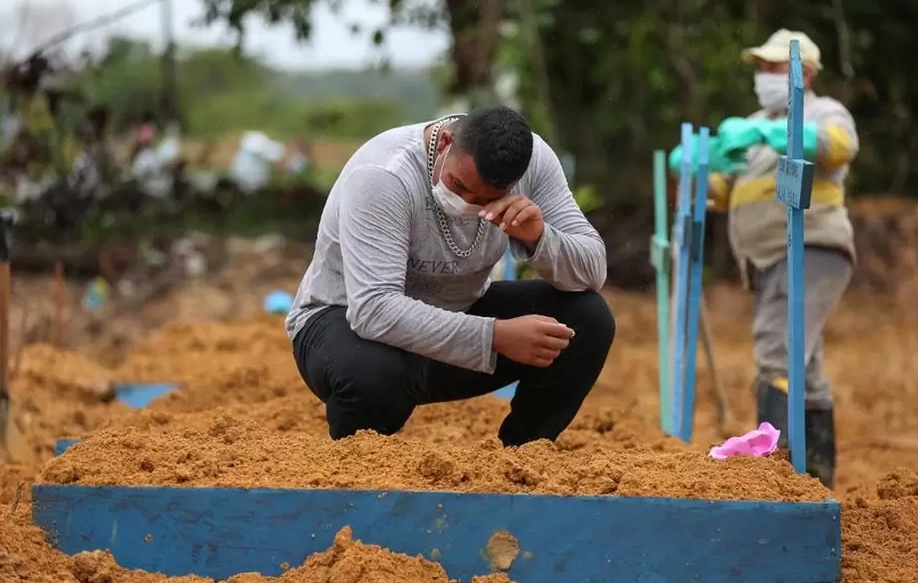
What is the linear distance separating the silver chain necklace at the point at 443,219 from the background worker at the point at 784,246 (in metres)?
1.36

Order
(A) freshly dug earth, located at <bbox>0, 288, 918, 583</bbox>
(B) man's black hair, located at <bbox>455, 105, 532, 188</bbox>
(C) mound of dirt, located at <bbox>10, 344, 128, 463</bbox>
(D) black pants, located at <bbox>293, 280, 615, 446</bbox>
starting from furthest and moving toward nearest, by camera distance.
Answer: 1. (C) mound of dirt, located at <bbox>10, 344, 128, 463</bbox>
2. (D) black pants, located at <bbox>293, 280, 615, 446</bbox>
3. (B) man's black hair, located at <bbox>455, 105, 532, 188</bbox>
4. (A) freshly dug earth, located at <bbox>0, 288, 918, 583</bbox>

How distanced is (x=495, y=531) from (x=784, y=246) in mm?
2391

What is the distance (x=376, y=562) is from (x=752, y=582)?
83cm

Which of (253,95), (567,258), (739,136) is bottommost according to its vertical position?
(253,95)

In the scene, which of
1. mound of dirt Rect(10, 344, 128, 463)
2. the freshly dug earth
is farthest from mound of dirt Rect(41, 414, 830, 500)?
mound of dirt Rect(10, 344, 128, 463)

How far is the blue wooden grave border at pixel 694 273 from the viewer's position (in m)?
5.04

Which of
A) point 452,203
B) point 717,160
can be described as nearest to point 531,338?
point 452,203

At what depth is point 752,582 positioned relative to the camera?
3449mm

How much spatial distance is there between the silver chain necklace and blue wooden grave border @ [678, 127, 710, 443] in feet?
3.59

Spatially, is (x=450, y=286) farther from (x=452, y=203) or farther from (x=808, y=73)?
(x=808, y=73)

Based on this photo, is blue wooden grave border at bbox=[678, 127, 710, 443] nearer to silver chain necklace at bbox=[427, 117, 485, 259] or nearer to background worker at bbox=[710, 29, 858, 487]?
background worker at bbox=[710, 29, 858, 487]

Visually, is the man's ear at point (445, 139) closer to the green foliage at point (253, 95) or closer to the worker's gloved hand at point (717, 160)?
the worker's gloved hand at point (717, 160)

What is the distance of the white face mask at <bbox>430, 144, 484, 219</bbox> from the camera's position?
398 cm

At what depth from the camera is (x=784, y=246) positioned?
5.51m
